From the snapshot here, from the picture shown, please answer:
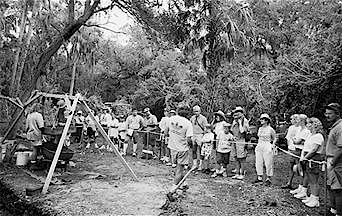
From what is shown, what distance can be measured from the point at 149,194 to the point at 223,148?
8.76ft

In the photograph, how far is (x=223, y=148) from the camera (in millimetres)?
9195

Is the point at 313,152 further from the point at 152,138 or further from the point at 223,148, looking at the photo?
the point at 152,138

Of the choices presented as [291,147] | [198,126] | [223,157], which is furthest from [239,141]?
[291,147]

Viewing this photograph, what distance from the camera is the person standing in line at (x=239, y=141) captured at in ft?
29.4

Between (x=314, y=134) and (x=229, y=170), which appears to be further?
(x=229, y=170)

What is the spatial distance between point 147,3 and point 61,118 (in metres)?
4.79

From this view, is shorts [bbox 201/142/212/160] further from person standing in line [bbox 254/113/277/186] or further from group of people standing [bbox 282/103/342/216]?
group of people standing [bbox 282/103/342/216]

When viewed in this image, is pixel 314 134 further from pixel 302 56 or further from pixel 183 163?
pixel 302 56

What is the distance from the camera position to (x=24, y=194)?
24.5 ft

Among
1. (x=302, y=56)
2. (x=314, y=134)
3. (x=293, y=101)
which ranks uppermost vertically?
(x=302, y=56)

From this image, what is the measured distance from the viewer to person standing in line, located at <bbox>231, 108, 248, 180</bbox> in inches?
352

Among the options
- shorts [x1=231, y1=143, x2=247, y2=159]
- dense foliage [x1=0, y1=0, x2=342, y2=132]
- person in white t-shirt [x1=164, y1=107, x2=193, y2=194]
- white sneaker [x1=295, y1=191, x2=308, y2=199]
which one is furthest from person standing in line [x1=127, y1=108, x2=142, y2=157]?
white sneaker [x1=295, y1=191, x2=308, y2=199]

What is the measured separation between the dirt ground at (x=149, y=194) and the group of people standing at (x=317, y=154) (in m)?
0.44

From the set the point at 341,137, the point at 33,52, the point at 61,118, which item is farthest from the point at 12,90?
the point at 341,137
